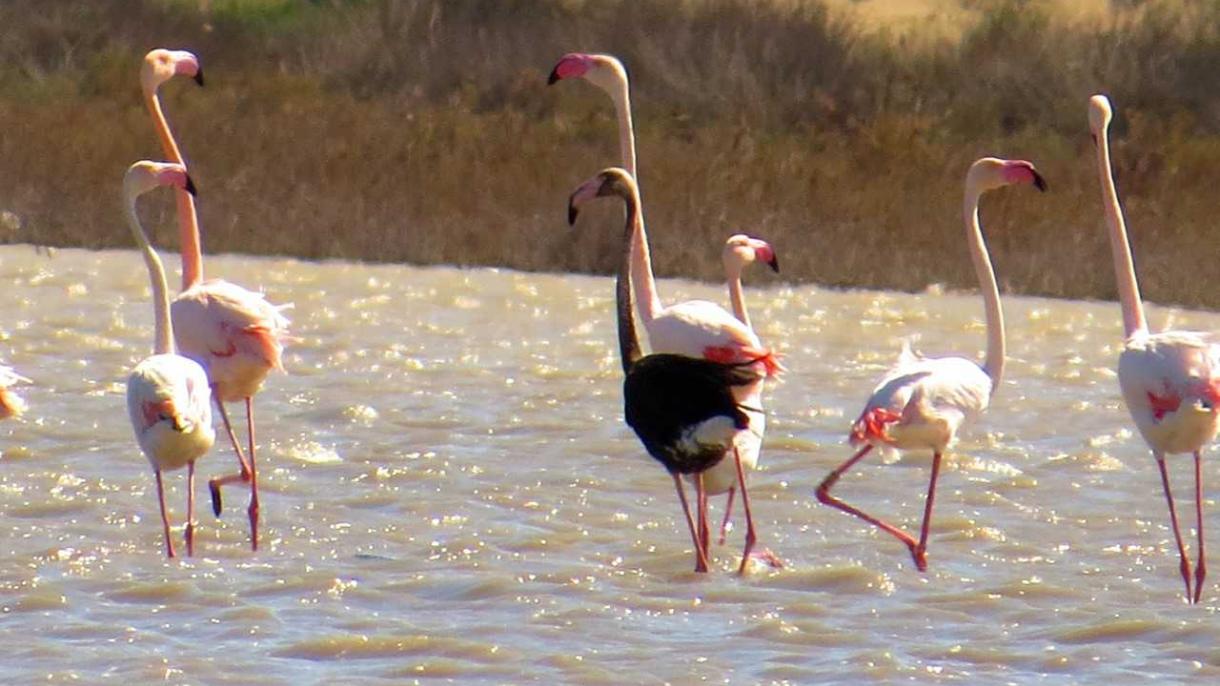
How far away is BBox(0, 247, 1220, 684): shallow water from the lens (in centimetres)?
600

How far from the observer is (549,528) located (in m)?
7.55

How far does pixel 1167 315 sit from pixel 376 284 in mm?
4327

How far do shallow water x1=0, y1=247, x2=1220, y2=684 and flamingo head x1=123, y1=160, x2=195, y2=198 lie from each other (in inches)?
43.4

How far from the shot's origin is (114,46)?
64.4ft

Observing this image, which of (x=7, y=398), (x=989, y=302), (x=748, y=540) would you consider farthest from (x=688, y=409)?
(x=7, y=398)

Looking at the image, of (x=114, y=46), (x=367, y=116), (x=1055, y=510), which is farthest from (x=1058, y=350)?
(x=114, y=46)

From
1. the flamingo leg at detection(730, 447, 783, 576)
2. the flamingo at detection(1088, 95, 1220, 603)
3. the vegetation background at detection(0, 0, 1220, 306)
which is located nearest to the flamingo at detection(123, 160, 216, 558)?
the flamingo leg at detection(730, 447, 783, 576)

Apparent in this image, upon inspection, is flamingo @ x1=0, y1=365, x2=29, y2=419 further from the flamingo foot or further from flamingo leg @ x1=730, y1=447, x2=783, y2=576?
the flamingo foot

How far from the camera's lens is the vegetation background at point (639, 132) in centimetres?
1364

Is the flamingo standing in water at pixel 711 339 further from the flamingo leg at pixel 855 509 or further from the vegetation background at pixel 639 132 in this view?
the vegetation background at pixel 639 132

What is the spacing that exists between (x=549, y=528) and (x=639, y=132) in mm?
9152

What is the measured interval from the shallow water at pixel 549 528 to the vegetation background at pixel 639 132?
1.76 metres

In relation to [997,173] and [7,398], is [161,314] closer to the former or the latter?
[7,398]

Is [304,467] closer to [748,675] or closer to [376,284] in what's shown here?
[748,675]
